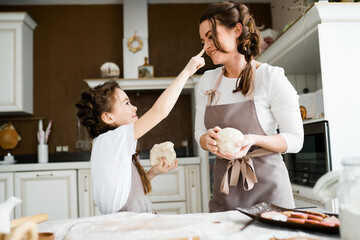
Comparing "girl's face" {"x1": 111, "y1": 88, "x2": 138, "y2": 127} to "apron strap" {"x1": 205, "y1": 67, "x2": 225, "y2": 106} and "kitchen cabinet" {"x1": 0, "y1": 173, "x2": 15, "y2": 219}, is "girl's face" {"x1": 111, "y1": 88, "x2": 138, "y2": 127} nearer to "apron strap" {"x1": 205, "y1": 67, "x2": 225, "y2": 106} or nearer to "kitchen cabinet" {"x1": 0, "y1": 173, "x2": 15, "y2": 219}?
"apron strap" {"x1": 205, "y1": 67, "x2": 225, "y2": 106}

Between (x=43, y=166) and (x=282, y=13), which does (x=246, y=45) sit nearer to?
(x=43, y=166)

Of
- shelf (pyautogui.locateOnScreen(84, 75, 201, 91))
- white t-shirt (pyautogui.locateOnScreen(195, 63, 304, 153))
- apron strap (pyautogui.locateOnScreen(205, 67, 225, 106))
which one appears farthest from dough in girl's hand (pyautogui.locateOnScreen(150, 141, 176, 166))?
shelf (pyautogui.locateOnScreen(84, 75, 201, 91))

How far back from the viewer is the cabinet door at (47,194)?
277cm

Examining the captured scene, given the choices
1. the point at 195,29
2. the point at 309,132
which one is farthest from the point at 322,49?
the point at 195,29

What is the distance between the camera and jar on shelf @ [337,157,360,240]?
0.53 meters

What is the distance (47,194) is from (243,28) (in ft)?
7.44

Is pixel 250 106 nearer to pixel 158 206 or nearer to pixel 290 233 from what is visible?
pixel 290 233

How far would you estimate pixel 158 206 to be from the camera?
2.82 metres

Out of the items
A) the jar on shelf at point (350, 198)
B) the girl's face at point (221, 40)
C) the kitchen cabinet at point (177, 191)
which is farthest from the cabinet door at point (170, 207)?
the jar on shelf at point (350, 198)

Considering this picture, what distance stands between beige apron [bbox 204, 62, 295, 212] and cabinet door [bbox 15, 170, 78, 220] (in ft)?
6.19

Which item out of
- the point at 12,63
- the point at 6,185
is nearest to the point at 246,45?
the point at 6,185

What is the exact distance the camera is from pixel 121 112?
1.30 metres

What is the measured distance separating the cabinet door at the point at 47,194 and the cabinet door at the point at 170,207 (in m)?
0.69

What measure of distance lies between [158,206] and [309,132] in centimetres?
149
